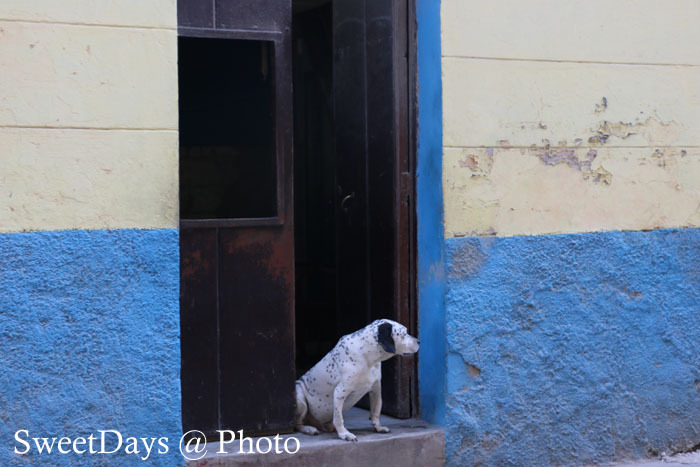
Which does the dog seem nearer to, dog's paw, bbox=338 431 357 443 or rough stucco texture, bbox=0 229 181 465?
dog's paw, bbox=338 431 357 443

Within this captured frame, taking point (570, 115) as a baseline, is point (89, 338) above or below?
below

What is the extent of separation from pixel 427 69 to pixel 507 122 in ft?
1.74

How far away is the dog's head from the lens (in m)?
4.86

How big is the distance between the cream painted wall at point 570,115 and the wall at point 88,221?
1594 mm

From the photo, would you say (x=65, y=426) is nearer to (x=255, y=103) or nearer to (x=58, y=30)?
(x=58, y=30)

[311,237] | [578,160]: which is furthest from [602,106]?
[311,237]

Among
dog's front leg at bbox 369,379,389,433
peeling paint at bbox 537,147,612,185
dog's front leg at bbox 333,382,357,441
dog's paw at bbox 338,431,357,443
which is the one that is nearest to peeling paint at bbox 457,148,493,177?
peeling paint at bbox 537,147,612,185

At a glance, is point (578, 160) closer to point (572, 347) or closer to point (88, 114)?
point (572, 347)

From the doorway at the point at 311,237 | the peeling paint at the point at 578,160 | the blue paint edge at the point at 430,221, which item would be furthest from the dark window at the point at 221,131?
the peeling paint at the point at 578,160

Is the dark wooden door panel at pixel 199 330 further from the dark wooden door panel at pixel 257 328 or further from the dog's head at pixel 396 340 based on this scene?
the dog's head at pixel 396 340

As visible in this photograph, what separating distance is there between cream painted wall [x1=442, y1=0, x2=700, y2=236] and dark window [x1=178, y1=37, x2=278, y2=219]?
2992 mm

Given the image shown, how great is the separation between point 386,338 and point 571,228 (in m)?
1.38

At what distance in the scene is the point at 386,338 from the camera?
490 cm

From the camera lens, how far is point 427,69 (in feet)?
17.7
